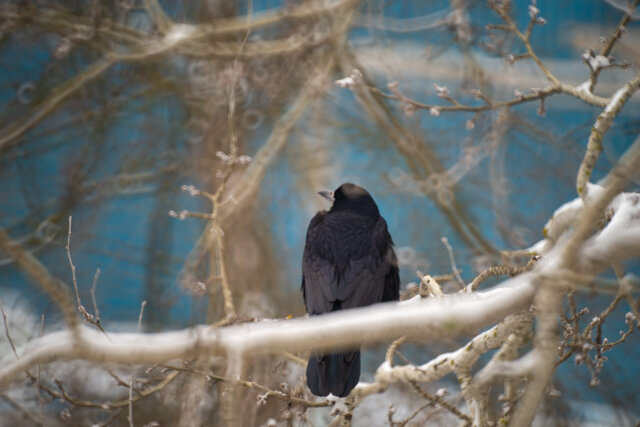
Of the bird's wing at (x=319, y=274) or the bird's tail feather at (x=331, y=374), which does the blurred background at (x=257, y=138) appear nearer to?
the bird's wing at (x=319, y=274)

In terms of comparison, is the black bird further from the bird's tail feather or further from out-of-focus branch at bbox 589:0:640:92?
out-of-focus branch at bbox 589:0:640:92

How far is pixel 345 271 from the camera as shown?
3.81 metres

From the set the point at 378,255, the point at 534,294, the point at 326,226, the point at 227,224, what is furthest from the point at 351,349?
the point at 227,224

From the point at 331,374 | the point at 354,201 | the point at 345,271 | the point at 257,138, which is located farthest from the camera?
the point at 257,138

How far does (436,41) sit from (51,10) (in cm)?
371

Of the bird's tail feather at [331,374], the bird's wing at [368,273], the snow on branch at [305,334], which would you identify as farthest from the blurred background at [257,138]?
the snow on branch at [305,334]

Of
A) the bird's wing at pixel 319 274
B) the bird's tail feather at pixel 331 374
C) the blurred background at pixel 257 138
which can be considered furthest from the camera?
the blurred background at pixel 257 138

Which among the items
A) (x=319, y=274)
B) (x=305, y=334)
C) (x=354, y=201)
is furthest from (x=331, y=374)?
(x=354, y=201)

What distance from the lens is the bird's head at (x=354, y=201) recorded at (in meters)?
4.33

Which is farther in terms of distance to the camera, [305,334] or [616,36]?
[616,36]

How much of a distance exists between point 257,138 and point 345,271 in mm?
3595

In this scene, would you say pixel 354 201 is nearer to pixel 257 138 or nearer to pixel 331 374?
pixel 331 374

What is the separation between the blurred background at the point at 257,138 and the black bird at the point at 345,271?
207 cm

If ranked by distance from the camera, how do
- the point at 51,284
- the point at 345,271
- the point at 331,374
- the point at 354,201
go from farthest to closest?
the point at 354,201
the point at 345,271
the point at 331,374
the point at 51,284
